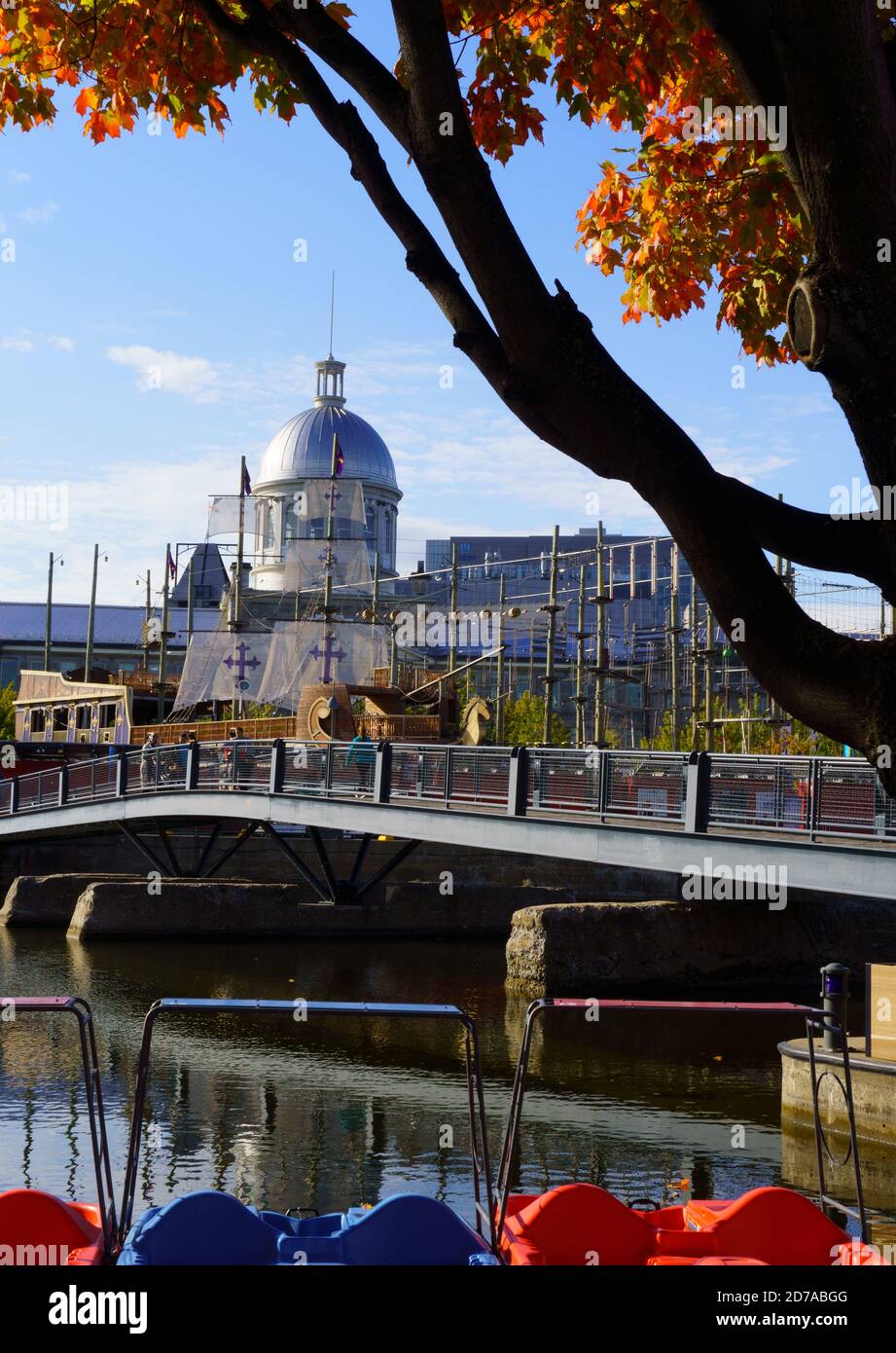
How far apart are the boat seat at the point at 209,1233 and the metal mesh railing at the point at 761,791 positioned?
1226 centimetres

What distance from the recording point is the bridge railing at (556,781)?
17.4 metres

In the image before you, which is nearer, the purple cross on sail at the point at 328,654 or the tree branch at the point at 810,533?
the tree branch at the point at 810,533

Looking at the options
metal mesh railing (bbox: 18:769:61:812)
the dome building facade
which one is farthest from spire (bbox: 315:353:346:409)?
metal mesh railing (bbox: 18:769:61:812)

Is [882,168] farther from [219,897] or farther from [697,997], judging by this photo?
[219,897]

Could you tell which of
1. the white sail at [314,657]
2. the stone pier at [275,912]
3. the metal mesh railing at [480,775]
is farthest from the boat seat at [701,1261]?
the white sail at [314,657]

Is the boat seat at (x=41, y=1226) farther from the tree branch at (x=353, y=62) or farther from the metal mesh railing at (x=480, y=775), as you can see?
the metal mesh railing at (x=480, y=775)

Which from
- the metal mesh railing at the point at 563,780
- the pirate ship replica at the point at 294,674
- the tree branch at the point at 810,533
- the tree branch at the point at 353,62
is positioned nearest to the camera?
the tree branch at the point at 810,533

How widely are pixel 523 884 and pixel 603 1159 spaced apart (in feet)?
77.4

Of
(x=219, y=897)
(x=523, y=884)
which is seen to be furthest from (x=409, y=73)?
(x=523, y=884)

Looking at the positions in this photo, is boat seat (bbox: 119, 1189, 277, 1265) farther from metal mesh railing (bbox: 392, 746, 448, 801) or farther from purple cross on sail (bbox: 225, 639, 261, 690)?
purple cross on sail (bbox: 225, 639, 261, 690)

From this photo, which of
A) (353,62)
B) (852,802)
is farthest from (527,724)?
(353,62)

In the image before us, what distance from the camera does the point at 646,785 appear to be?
20.7 metres
